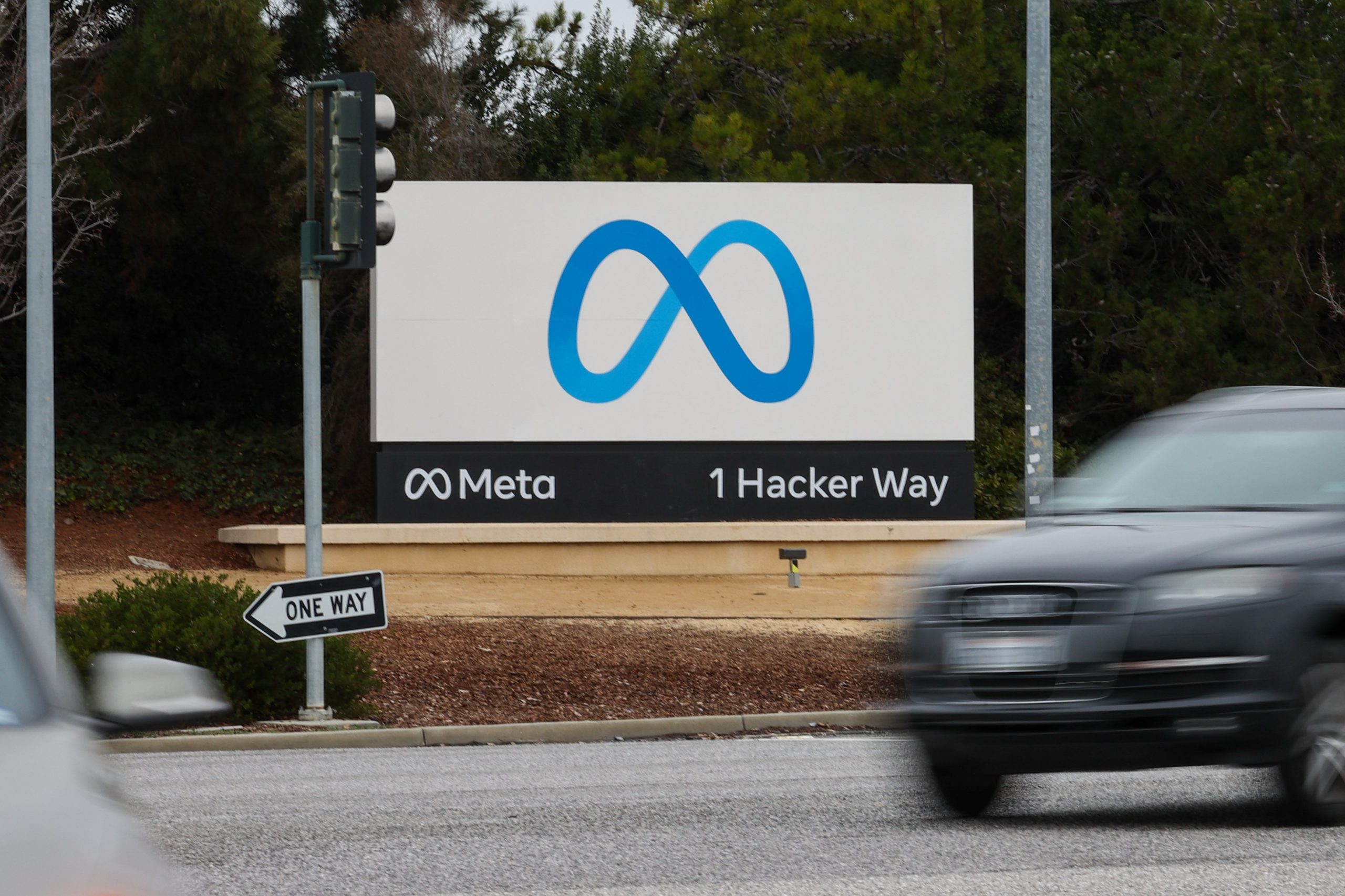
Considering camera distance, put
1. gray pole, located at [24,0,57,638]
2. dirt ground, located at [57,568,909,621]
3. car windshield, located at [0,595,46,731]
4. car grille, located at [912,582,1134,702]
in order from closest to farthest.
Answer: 1. car windshield, located at [0,595,46,731]
2. car grille, located at [912,582,1134,702]
3. gray pole, located at [24,0,57,638]
4. dirt ground, located at [57,568,909,621]

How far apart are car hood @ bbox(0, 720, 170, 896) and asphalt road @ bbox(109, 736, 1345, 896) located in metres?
3.99

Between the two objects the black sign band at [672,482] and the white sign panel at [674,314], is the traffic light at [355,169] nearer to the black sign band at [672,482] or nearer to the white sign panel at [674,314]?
the white sign panel at [674,314]

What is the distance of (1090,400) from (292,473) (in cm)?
1411

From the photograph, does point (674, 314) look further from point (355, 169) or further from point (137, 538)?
point (355, 169)

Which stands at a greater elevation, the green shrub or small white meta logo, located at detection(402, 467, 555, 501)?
small white meta logo, located at detection(402, 467, 555, 501)

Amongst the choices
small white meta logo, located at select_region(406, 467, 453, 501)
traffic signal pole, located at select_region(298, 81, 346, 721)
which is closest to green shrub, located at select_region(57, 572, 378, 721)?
traffic signal pole, located at select_region(298, 81, 346, 721)

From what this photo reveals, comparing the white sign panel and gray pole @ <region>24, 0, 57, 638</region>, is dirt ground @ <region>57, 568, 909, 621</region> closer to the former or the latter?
the white sign panel

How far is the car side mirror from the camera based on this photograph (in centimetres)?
336

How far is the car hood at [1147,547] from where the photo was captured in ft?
25.5

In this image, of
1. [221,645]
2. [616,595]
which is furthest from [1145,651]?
[616,595]

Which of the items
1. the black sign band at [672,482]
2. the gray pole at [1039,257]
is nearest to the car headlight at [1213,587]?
the gray pole at [1039,257]

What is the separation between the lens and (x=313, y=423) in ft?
45.5

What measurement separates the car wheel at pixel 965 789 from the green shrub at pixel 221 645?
691 centimetres

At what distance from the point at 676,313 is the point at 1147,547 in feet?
59.9
